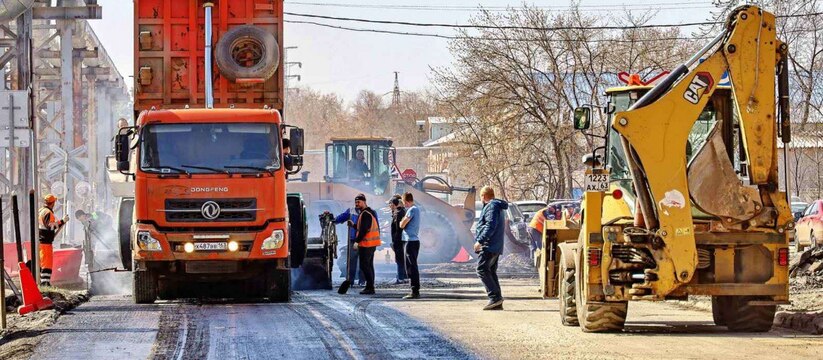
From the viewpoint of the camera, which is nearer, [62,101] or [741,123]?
[741,123]

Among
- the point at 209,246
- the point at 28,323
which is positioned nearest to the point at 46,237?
the point at 209,246

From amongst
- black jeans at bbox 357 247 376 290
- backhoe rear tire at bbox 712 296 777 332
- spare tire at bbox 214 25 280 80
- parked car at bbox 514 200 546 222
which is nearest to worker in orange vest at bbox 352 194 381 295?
black jeans at bbox 357 247 376 290

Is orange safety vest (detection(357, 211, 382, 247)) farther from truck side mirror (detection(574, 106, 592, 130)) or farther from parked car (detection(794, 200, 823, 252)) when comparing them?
parked car (detection(794, 200, 823, 252))

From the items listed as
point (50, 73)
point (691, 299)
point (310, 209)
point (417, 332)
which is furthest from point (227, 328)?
point (50, 73)

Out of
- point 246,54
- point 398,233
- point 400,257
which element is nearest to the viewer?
point 246,54

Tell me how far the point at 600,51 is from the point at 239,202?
3099cm

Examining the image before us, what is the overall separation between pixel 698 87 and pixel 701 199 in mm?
1098

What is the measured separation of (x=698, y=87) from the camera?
43.4ft

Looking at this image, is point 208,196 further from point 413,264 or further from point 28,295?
point 413,264

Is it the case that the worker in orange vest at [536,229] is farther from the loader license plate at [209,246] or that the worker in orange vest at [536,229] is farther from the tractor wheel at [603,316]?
the tractor wheel at [603,316]

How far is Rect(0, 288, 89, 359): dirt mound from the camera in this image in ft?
42.1

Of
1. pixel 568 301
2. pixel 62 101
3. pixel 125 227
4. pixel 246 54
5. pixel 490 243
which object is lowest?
pixel 568 301

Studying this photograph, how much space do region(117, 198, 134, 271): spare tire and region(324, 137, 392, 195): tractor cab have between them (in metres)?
16.4

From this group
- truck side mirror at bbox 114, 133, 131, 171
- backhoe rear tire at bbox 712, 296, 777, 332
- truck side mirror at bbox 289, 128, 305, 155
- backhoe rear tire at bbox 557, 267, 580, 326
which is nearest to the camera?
backhoe rear tire at bbox 712, 296, 777, 332
